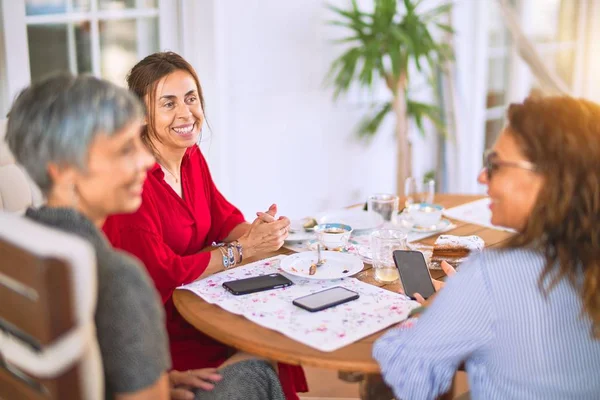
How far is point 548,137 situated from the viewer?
1.12 meters

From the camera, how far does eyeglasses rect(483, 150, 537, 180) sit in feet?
3.77

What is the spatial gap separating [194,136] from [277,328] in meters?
0.83

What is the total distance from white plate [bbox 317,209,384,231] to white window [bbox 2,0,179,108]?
1434mm

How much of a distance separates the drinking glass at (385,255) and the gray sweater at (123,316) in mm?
763

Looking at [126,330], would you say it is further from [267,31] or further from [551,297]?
[267,31]

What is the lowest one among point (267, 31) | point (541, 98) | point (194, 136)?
point (194, 136)

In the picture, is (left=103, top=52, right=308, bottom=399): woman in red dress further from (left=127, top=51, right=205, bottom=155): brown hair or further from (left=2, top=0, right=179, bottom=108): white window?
(left=2, top=0, right=179, bottom=108): white window

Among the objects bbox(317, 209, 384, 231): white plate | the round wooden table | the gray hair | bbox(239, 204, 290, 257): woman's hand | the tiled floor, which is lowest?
the tiled floor

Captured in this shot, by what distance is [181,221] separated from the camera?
190cm

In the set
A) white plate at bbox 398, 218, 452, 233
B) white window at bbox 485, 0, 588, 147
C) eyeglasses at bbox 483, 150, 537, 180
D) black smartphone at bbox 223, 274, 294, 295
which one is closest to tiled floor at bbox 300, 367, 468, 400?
white plate at bbox 398, 218, 452, 233

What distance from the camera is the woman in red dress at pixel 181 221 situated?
168 centimetres

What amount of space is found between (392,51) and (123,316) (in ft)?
8.78

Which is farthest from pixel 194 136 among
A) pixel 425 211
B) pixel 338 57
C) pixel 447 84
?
pixel 447 84

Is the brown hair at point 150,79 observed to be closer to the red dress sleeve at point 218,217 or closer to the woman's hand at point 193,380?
the red dress sleeve at point 218,217
